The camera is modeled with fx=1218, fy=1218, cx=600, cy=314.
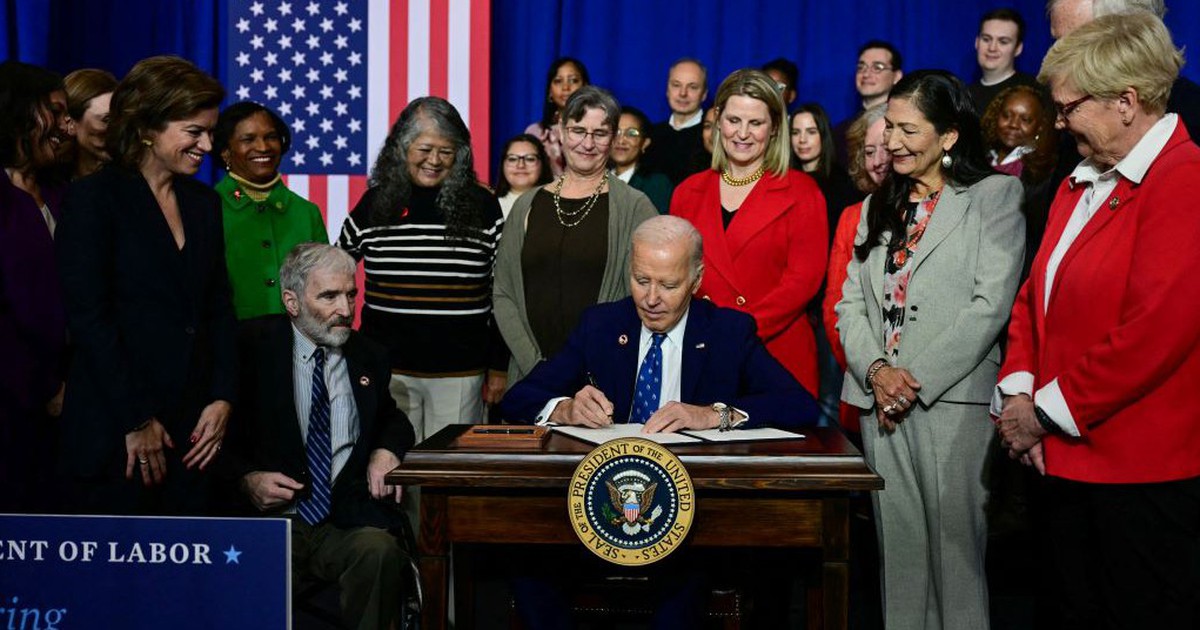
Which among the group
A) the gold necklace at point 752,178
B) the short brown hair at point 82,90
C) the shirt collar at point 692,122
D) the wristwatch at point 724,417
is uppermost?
the shirt collar at point 692,122

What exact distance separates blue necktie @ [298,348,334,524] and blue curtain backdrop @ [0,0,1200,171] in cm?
446

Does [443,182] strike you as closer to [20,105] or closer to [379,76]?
[20,105]

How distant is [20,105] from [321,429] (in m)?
1.27

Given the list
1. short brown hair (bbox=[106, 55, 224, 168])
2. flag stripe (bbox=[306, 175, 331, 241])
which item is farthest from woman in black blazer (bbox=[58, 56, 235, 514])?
flag stripe (bbox=[306, 175, 331, 241])

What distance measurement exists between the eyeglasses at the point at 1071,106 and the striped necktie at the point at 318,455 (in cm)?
202

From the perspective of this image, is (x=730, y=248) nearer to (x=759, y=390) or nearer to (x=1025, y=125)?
(x=759, y=390)

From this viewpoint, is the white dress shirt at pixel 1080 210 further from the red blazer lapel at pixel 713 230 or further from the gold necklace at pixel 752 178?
the gold necklace at pixel 752 178

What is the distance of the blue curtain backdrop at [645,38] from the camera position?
24.4ft

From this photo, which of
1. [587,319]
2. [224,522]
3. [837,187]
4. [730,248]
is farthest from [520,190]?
[224,522]

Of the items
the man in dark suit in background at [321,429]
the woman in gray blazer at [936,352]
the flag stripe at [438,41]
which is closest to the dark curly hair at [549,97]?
the flag stripe at [438,41]

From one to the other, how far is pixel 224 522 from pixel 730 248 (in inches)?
80.8

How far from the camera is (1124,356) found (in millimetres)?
2510

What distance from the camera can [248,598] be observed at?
245 cm

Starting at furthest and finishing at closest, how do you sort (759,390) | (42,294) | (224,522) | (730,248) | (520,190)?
(520,190) < (730,248) < (42,294) < (759,390) < (224,522)
